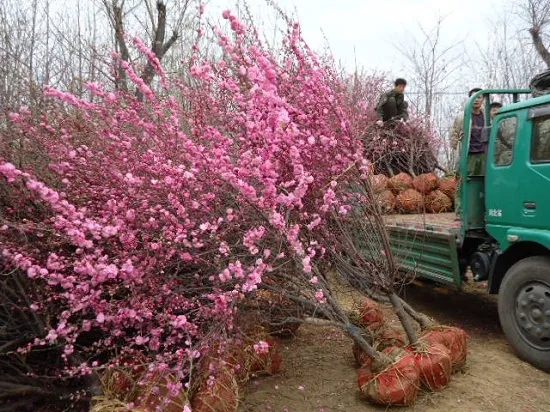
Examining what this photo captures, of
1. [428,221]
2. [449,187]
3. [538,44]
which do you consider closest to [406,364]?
[428,221]

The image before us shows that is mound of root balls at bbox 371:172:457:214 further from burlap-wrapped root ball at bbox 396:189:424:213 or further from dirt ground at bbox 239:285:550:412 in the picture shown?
dirt ground at bbox 239:285:550:412

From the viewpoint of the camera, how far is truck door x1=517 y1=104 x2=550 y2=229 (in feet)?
13.2

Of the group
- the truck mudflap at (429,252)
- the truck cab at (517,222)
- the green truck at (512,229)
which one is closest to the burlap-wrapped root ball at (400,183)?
the truck mudflap at (429,252)

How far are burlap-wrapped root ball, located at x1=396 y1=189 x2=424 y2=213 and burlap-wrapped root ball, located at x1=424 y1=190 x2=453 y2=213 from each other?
5.8 inches

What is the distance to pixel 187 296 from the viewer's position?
11.2 ft

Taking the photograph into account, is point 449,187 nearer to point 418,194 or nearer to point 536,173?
point 418,194

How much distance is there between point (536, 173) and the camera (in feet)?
13.5

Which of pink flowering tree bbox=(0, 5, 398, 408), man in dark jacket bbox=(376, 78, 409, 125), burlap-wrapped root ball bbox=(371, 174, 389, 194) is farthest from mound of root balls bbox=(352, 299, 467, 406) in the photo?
man in dark jacket bbox=(376, 78, 409, 125)

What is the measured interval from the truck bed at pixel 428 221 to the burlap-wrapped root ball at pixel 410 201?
0.66 feet

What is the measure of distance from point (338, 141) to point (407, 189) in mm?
3735

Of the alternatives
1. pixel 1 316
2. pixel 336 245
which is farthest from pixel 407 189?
pixel 1 316

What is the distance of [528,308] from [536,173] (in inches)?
47.7

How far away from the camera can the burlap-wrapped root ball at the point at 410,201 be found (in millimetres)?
6698

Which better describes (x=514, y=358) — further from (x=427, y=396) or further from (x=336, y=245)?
(x=336, y=245)
